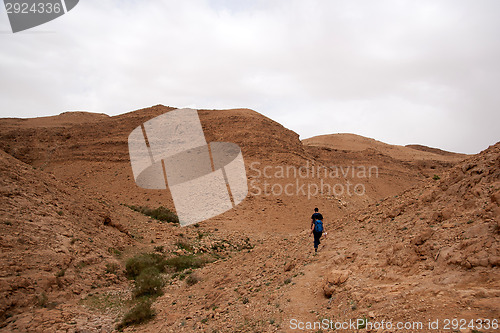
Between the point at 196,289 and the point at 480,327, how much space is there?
22.4 feet

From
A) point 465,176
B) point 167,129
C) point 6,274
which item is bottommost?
point 6,274

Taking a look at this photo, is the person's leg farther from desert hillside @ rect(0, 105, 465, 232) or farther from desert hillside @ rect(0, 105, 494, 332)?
desert hillside @ rect(0, 105, 465, 232)

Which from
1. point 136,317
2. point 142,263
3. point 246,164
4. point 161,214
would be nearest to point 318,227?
point 136,317

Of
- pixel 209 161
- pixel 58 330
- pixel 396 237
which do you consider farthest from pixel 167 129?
pixel 396 237

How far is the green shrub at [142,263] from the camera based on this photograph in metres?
9.83

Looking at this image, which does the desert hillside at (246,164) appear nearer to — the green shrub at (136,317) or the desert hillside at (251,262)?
the desert hillside at (251,262)

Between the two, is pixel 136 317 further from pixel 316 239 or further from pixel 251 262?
pixel 316 239

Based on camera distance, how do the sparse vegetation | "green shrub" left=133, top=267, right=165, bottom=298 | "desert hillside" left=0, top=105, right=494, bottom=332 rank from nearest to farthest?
"desert hillside" left=0, top=105, right=494, bottom=332 < "green shrub" left=133, top=267, right=165, bottom=298 < the sparse vegetation

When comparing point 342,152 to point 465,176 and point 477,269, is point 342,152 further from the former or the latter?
point 477,269

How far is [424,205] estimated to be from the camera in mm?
6914

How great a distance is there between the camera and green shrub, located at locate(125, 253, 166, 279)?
983 cm

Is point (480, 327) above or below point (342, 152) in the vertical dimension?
below

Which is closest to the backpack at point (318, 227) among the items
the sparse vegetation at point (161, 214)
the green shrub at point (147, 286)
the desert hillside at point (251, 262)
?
the desert hillside at point (251, 262)

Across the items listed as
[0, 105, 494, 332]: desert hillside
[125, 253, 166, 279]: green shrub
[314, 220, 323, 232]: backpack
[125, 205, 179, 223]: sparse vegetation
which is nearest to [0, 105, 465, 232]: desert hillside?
[125, 205, 179, 223]: sparse vegetation
